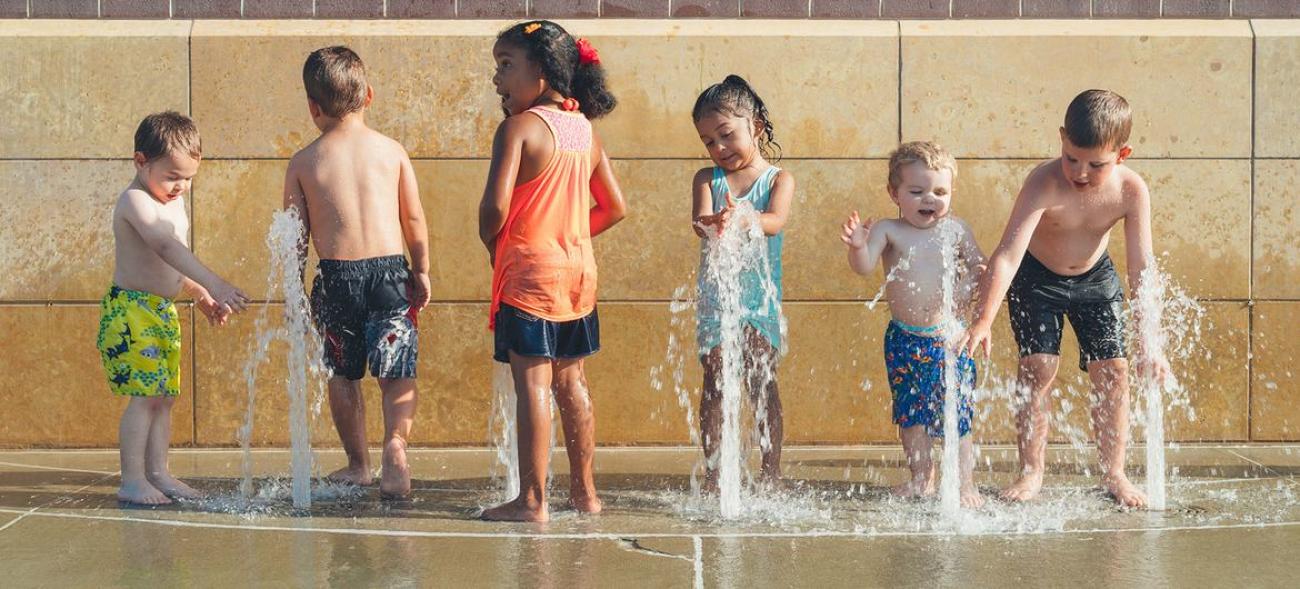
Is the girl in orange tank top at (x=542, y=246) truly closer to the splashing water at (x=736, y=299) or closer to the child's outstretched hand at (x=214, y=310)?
the splashing water at (x=736, y=299)

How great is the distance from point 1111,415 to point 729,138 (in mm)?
1644

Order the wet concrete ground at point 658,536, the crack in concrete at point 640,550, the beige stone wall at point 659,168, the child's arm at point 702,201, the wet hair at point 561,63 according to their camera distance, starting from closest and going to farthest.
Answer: the wet concrete ground at point 658,536
the crack in concrete at point 640,550
the wet hair at point 561,63
the child's arm at point 702,201
the beige stone wall at point 659,168

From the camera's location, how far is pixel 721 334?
17.5 feet

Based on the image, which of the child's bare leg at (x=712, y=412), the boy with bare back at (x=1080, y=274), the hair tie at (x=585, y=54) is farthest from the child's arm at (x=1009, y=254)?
the hair tie at (x=585, y=54)

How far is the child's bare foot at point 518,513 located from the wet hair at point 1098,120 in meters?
2.14

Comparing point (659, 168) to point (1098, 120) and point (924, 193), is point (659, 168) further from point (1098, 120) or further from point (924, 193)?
point (1098, 120)

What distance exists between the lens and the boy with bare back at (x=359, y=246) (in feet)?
17.6

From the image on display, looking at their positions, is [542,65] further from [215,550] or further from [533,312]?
[215,550]

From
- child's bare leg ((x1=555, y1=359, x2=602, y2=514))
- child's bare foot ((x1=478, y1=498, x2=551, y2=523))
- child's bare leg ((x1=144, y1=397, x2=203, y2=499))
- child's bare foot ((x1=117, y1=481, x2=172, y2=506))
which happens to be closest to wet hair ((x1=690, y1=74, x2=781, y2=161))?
child's bare leg ((x1=555, y1=359, x2=602, y2=514))

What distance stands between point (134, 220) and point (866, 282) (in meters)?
2.97

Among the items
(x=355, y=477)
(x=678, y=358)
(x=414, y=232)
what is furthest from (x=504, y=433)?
(x=414, y=232)

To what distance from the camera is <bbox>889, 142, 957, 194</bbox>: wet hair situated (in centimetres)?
529

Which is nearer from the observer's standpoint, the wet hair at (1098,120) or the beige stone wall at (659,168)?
the wet hair at (1098,120)

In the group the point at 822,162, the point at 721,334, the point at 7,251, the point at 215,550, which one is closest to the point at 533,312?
the point at 721,334
